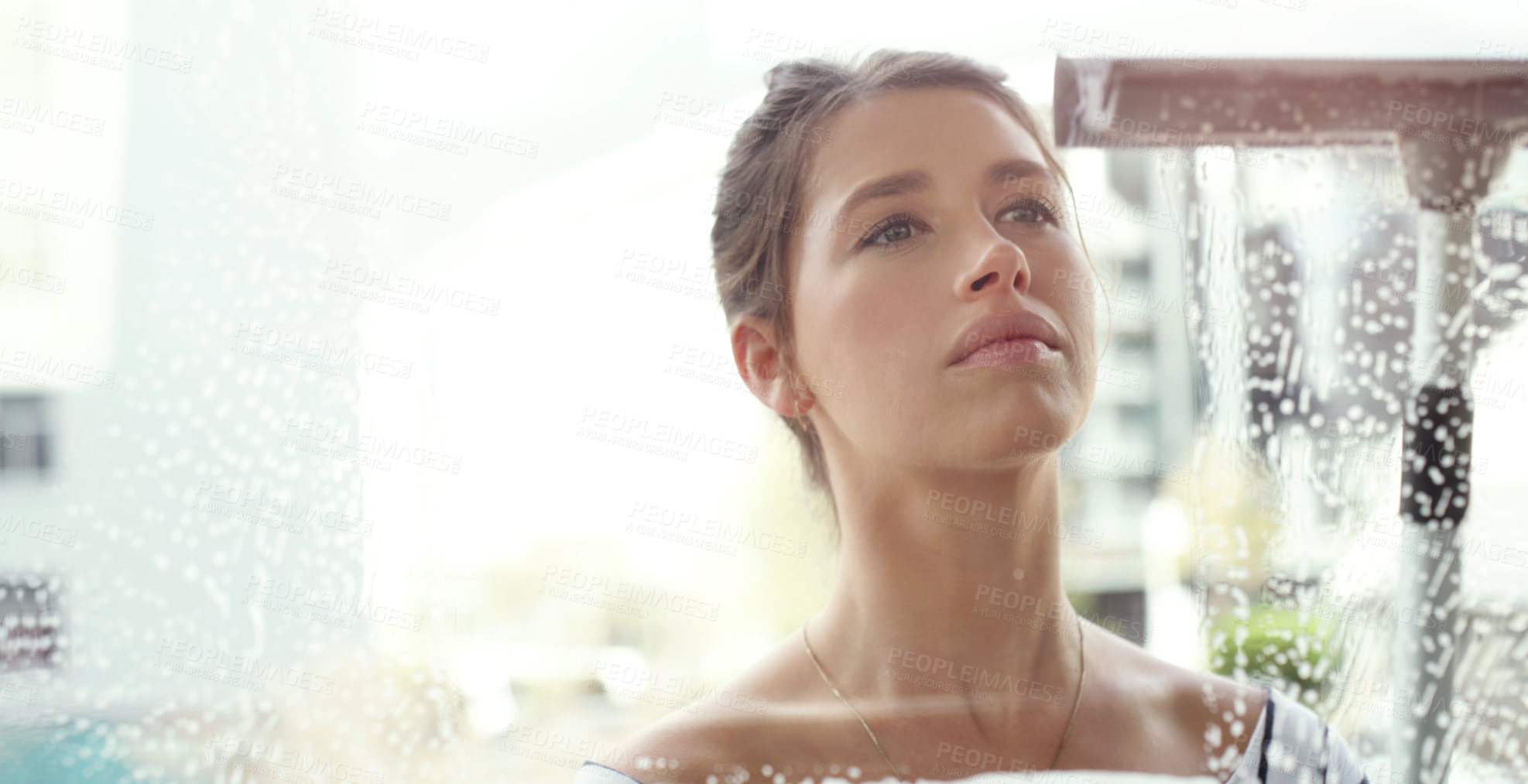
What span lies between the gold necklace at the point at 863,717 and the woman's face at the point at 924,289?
15cm

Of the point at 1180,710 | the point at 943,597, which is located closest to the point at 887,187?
the point at 943,597

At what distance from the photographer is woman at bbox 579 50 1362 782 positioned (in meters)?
0.69

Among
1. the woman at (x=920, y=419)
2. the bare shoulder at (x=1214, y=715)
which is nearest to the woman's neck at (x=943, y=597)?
the woman at (x=920, y=419)

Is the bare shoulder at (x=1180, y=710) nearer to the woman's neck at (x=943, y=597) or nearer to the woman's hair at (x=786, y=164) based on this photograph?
the woman's neck at (x=943, y=597)

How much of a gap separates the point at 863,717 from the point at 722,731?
10 cm

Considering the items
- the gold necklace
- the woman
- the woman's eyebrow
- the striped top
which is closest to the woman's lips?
the woman

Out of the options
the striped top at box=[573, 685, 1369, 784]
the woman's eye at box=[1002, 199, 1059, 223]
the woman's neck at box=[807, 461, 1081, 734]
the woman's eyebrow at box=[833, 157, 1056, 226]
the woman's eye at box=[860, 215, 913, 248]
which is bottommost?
the striped top at box=[573, 685, 1369, 784]

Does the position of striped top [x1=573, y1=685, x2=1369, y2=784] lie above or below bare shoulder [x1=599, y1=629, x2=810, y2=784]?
below

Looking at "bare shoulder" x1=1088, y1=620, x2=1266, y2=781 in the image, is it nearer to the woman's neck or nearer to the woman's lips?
the woman's neck

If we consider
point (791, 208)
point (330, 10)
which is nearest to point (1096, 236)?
point (791, 208)

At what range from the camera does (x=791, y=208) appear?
719mm

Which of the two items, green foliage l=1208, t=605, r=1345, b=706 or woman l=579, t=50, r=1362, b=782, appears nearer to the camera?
woman l=579, t=50, r=1362, b=782

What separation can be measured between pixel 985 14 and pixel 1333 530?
505 millimetres

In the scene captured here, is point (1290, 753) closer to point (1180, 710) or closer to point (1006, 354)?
point (1180, 710)
